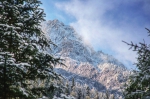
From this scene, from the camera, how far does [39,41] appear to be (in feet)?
31.0

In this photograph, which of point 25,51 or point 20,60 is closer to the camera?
point 25,51

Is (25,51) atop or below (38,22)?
below

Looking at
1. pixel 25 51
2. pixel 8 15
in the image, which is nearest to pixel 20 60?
pixel 25 51

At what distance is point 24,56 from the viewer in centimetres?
792

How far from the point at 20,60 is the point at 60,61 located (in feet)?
6.05

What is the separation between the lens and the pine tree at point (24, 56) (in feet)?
20.3

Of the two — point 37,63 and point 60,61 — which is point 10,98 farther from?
point 60,61

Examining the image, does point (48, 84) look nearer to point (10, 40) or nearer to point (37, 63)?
point (37, 63)

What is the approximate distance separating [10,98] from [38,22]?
136 inches

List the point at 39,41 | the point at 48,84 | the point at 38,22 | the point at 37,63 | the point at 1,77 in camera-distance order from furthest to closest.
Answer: the point at 39,41, the point at 38,22, the point at 37,63, the point at 48,84, the point at 1,77

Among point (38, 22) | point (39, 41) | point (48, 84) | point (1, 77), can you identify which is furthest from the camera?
point (39, 41)

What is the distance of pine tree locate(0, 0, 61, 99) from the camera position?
20.3 ft

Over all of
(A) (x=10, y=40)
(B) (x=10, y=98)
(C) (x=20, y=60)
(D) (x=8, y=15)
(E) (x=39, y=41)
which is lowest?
(B) (x=10, y=98)

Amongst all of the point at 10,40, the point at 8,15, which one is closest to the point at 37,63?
the point at 10,40
